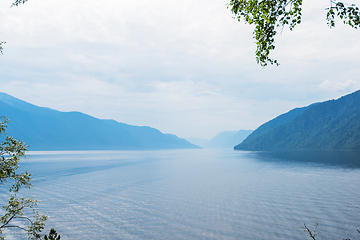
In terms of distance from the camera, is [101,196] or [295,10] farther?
[101,196]

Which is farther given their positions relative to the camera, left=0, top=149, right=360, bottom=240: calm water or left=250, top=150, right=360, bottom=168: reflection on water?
left=250, top=150, right=360, bottom=168: reflection on water

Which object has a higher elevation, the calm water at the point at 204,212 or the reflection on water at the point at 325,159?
the reflection on water at the point at 325,159

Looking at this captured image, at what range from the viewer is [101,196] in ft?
117

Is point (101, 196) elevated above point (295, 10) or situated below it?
below

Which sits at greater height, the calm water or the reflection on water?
the reflection on water

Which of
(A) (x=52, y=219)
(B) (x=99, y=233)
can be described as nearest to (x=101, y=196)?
(A) (x=52, y=219)

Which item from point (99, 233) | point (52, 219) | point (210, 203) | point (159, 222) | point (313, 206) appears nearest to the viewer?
point (99, 233)

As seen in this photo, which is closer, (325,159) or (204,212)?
(204,212)

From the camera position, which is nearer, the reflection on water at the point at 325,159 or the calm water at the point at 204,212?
the calm water at the point at 204,212

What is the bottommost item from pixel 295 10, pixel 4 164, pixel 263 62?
pixel 4 164

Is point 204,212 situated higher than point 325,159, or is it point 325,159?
point 325,159

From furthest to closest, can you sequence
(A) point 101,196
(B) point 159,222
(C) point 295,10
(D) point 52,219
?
(A) point 101,196 < (D) point 52,219 < (B) point 159,222 < (C) point 295,10

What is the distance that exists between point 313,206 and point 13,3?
3301 cm

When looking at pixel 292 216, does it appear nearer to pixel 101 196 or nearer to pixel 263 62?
pixel 263 62
